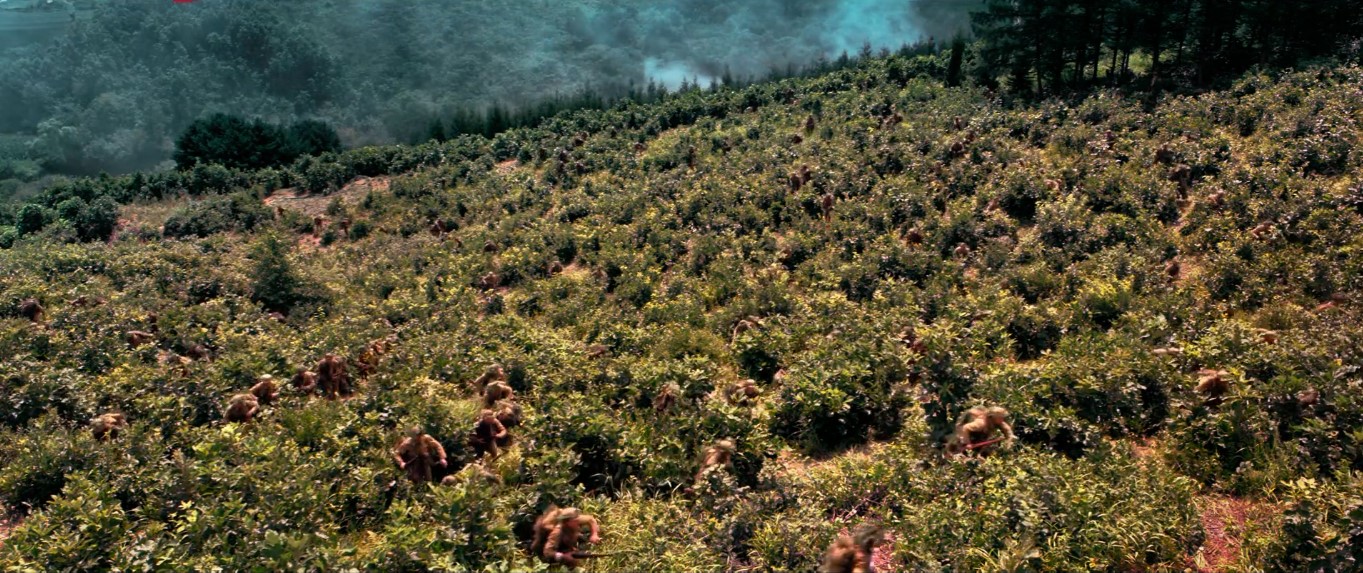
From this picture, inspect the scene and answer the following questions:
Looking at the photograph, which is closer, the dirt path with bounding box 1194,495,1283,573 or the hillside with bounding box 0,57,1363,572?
the dirt path with bounding box 1194,495,1283,573

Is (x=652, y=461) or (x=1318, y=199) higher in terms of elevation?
(x=1318, y=199)

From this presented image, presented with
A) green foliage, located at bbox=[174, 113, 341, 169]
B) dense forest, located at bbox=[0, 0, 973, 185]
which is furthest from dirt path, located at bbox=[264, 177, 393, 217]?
dense forest, located at bbox=[0, 0, 973, 185]

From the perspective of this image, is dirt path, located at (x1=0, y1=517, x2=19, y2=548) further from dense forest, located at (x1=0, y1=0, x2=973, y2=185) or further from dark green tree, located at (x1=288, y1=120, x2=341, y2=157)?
dense forest, located at (x1=0, y1=0, x2=973, y2=185)

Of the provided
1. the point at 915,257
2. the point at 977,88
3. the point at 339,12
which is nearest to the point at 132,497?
the point at 915,257

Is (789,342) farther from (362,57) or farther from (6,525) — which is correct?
(362,57)

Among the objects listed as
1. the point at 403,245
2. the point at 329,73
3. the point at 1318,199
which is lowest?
the point at 403,245

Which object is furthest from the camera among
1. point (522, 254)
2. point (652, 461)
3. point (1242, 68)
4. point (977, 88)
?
point (977, 88)

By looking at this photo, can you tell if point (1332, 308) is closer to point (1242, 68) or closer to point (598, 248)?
point (598, 248)

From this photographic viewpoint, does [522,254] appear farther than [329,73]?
No
